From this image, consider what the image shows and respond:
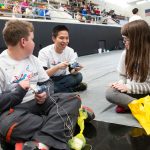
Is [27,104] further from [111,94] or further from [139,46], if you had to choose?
[139,46]

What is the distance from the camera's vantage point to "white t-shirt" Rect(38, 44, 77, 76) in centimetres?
223

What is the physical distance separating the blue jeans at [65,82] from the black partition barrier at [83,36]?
3.03 metres

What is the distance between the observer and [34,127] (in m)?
1.22

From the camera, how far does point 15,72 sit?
1.36 m

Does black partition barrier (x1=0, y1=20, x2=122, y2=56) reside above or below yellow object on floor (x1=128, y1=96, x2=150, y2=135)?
above

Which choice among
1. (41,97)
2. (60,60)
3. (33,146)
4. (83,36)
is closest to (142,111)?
(41,97)

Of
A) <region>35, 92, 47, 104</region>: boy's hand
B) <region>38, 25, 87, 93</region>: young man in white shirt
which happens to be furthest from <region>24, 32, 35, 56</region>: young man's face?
<region>38, 25, 87, 93</region>: young man in white shirt

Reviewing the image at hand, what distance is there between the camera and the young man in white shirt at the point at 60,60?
2.22 metres

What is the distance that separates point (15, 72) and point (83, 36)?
585 cm

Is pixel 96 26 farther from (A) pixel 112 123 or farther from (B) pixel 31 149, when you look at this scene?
(B) pixel 31 149

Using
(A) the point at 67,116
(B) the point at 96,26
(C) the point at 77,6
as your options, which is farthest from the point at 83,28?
(A) the point at 67,116

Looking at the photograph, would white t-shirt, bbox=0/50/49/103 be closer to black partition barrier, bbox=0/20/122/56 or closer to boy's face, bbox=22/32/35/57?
boy's face, bbox=22/32/35/57

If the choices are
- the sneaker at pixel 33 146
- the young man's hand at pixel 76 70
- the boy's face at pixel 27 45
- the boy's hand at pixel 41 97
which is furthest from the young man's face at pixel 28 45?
the young man's hand at pixel 76 70

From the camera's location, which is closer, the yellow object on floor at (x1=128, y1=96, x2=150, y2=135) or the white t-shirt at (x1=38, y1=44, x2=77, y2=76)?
the yellow object on floor at (x1=128, y1=96, x2=150, y2=135)
